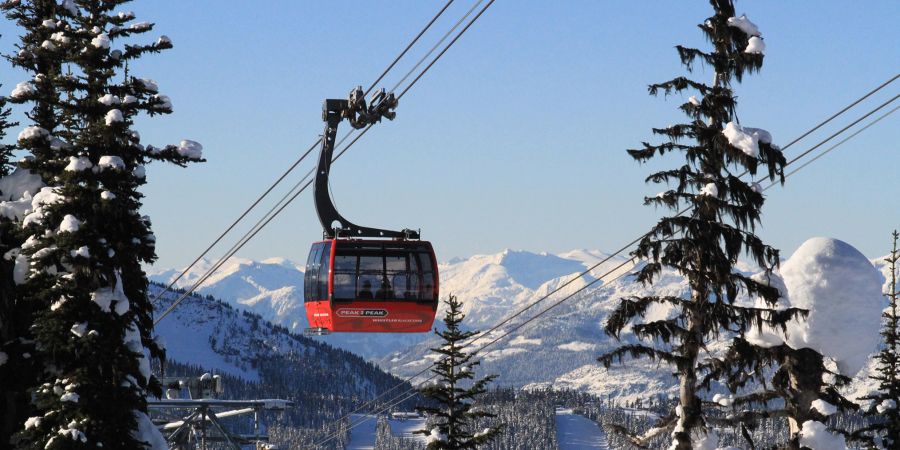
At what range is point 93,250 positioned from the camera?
3062cm

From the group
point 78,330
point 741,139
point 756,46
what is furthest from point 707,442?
point 78,330

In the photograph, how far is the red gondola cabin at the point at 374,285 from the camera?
1709 inches

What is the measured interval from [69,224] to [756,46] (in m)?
15.2

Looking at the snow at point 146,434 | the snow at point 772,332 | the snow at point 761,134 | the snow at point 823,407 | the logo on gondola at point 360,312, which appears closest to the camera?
the snow at point 761,134

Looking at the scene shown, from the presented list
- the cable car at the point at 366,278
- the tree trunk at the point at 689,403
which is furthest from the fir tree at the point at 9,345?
the tree trunk at the point at 689,403

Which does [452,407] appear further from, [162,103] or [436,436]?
[162,103]

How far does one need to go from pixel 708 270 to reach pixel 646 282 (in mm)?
1331

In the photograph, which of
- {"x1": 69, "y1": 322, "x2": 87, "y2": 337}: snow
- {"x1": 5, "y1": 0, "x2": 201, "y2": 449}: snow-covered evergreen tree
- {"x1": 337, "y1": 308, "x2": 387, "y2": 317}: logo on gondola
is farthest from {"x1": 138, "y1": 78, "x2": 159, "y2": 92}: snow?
{"x1": 337, "y1": 308, "x2": 387, "y2": 317}: logo on gondola

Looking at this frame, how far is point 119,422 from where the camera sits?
3044cm

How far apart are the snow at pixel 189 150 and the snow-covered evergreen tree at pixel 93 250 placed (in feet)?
0.08

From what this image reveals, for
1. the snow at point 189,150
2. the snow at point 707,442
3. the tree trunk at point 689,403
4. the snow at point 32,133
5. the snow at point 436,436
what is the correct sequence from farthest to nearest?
the snow at point 436,436 < the snow at point 32,133 < the snow at point 189,150 < the snow at point 707,442 < the tree trunk at point 689,403

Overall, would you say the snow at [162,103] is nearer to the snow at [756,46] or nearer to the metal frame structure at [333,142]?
the metal frame structure at [333,142]

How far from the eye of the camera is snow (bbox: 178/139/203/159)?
103ft

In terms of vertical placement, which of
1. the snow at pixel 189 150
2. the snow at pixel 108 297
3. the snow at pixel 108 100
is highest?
the snow at pixel 108 100
